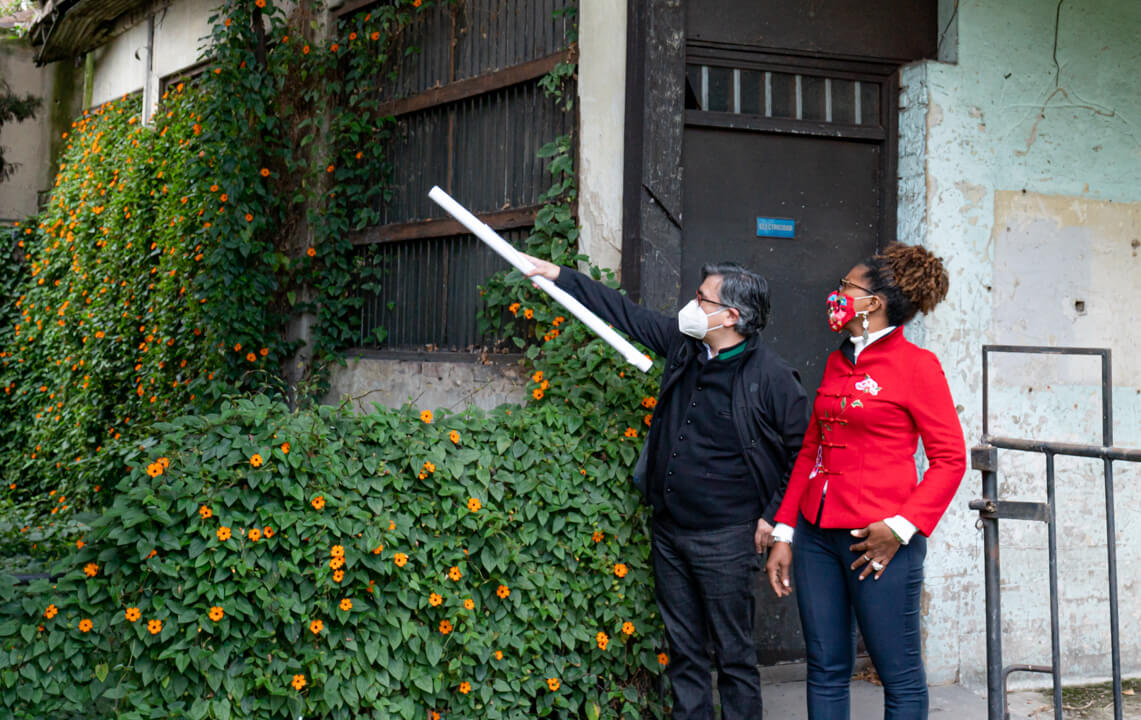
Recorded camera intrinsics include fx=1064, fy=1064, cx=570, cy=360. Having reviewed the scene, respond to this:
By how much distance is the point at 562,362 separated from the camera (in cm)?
450

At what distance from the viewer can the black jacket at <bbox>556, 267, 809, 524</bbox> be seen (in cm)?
376

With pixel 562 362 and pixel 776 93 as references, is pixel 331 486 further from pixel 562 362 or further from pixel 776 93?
pixel 776 93

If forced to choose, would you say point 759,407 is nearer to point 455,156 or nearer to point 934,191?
point 934,191

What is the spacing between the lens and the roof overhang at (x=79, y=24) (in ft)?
31.0

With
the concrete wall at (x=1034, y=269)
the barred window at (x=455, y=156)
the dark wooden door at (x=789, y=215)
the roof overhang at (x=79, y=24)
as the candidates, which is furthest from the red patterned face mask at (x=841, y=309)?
the roof overhang at (x=79, y=24)

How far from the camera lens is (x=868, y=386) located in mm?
3402

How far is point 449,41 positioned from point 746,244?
7.32 ft

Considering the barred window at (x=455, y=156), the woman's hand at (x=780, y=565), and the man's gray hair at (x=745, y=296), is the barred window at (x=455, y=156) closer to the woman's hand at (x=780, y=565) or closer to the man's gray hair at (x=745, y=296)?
the man's gray hair at (x=745, y=296)

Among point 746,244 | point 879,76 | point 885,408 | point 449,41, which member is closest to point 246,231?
point 449,41

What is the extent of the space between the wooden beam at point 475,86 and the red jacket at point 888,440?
2.37 m

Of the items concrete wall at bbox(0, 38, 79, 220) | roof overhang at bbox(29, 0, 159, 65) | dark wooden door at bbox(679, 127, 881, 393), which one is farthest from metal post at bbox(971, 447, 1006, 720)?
concrete wall at bbox(0, 38, 79, 220)

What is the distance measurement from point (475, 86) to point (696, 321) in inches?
101

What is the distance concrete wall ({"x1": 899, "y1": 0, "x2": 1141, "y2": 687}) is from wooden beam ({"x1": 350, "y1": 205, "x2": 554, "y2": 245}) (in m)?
1.86

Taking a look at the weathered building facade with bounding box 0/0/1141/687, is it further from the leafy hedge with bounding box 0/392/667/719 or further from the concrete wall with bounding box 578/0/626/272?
the leafy hedge with bounding box 0/392/667/719
